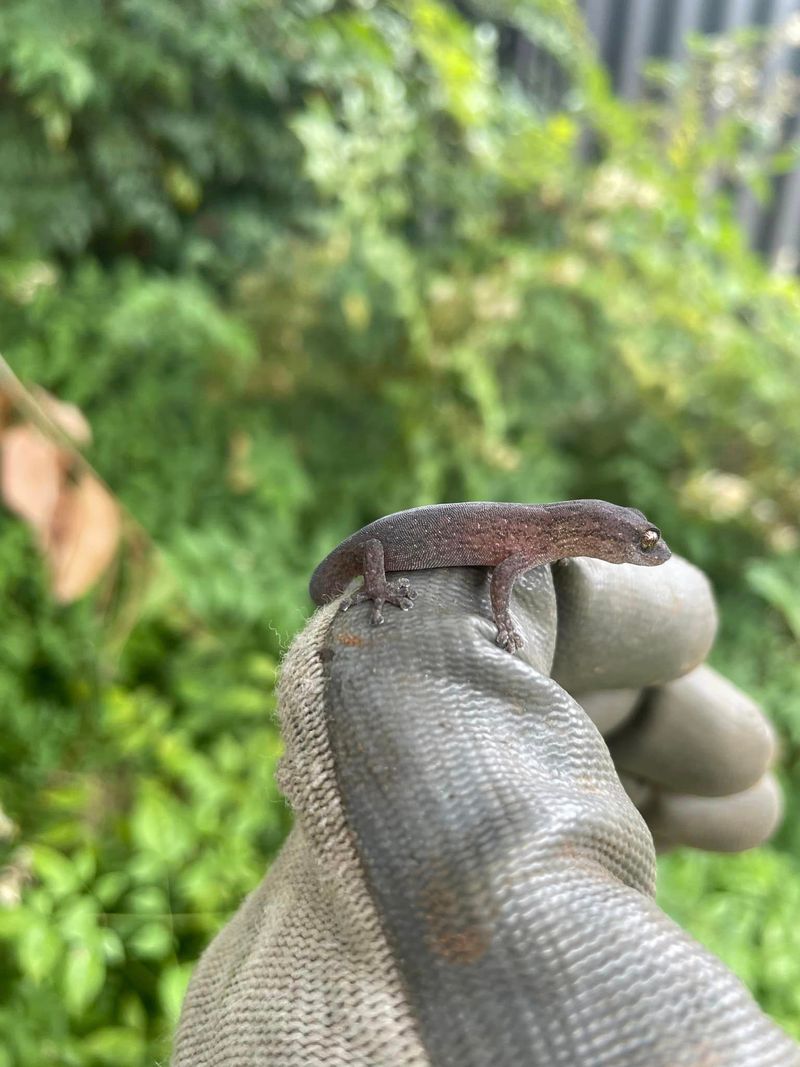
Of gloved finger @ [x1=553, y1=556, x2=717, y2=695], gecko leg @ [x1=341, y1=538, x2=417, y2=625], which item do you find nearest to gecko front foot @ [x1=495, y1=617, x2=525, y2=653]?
gecko leg @ [x1=341, y1=538, x2=417, y2=625]

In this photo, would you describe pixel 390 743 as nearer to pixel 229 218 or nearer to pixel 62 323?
pixel 62 323

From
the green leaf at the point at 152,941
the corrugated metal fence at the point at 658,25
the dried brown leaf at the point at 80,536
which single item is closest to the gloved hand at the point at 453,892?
the green leaf at the point at 152,941

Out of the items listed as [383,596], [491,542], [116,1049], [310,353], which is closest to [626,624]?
[491,542]

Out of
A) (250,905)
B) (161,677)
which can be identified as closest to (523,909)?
→ (250,905)

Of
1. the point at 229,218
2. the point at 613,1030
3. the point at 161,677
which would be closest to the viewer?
the point at 613,1030

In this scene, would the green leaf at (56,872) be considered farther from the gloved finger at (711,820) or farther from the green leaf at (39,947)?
the gloved finger at (711,820)
